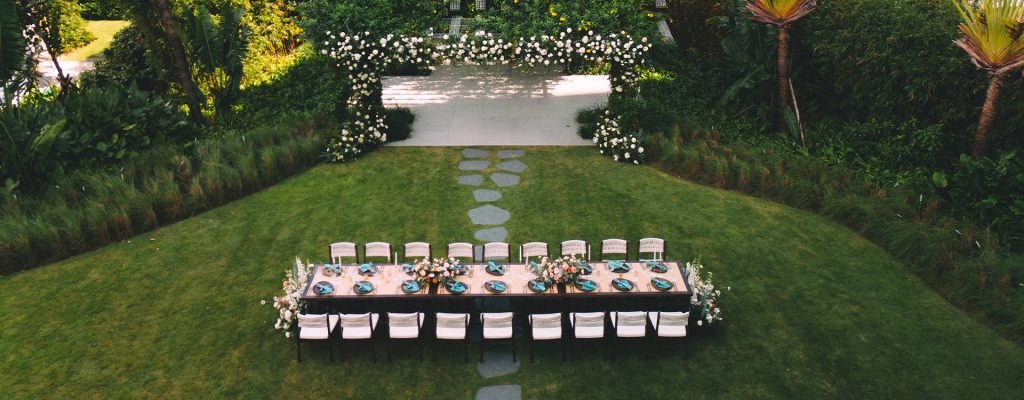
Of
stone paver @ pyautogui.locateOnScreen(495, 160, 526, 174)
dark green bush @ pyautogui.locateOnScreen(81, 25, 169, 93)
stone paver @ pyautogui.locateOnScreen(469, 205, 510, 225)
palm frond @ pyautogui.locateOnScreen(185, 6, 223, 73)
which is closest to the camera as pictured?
stone paver @ pyautogui.locateOnScreen(469, 205, 510, 225)

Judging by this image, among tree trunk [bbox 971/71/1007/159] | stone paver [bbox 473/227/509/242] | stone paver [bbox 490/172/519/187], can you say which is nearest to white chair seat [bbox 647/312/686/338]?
stone paver [bbox 473/227/509/242]

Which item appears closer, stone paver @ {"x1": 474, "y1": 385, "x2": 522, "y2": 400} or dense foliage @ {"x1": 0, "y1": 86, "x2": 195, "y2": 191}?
stone paver @ {"x1": 474, "y1": 385, "x2": 522, "y2": 400}

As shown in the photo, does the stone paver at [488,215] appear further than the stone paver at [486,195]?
No

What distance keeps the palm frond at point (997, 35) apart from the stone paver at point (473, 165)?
8209 mm

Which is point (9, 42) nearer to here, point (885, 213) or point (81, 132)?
point (81, 132)

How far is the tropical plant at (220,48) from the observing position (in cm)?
1489

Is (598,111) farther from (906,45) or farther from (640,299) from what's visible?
(640,299)

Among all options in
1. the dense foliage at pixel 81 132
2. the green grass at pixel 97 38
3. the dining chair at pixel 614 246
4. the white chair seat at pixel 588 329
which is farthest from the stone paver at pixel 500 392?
the green grass at pixel 97 38

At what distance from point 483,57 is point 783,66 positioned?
5895 mm

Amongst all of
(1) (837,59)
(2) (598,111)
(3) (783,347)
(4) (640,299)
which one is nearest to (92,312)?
(4) (640,299)

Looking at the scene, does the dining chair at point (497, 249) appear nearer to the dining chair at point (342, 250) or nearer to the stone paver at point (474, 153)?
the dining chair at point (342, 250)

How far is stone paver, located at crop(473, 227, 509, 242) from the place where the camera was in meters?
11.3

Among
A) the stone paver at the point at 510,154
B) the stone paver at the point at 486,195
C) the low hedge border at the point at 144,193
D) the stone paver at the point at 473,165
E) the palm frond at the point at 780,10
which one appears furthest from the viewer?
the stone paver at the point at 510,154

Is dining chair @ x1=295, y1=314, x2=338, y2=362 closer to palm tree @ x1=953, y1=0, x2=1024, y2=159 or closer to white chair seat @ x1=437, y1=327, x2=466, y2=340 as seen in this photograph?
white chair seat @ x1=437, y1=327, x2=466, y2=340
